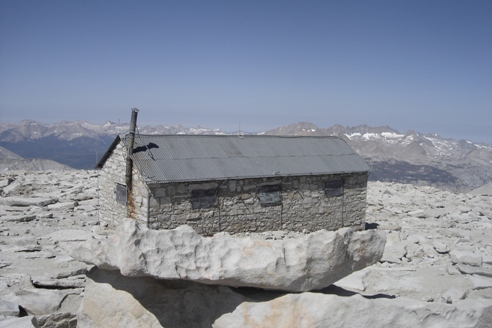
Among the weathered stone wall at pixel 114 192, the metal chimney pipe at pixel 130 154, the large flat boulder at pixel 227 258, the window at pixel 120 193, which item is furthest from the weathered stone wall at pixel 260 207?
the large flat boulder at pixel 227 258

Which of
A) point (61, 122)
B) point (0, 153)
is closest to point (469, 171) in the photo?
point (0, 153)

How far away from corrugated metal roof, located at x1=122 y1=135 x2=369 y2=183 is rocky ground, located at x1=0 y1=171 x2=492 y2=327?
2.82m

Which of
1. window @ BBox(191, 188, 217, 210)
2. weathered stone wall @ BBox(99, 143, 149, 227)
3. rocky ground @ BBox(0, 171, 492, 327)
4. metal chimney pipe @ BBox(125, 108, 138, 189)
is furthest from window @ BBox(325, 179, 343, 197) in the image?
metal chimney pipe @ BBox(125, 108, 138, 189)

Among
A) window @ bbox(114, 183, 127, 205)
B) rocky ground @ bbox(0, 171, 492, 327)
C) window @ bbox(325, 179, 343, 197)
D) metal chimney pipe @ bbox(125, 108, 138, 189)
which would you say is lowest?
rocky ground @ bbox(0, 171, 492, 327)

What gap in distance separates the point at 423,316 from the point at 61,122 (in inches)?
8285

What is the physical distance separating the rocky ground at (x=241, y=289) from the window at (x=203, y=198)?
2710mm

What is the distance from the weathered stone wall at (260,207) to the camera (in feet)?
45.3

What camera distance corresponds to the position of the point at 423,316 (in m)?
6.88

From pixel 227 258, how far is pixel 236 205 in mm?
8079

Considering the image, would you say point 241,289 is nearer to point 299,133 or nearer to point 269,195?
point 269,195

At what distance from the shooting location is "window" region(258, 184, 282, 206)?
50.7 ft

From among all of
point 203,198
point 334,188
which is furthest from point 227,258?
point 334,188

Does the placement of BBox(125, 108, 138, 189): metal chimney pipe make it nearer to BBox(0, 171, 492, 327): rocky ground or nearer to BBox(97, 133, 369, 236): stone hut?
BBox(97, 133, 369, 236): stone hut

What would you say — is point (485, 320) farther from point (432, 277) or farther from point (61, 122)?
point (61, 122)
